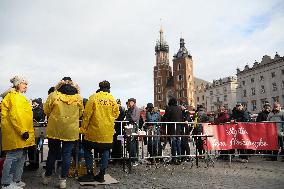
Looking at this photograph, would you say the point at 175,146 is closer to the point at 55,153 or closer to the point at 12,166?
the point at 55,153

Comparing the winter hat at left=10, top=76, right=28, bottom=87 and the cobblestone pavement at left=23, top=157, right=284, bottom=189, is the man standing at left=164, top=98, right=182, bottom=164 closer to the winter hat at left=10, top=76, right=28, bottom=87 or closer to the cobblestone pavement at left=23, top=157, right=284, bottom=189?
the cobblestone pavement at left=23, top=157, right=284, bottom=189

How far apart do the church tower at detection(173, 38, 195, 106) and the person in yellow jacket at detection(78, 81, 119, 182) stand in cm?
10170

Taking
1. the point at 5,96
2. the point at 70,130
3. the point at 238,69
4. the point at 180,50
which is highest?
the point at 180,50

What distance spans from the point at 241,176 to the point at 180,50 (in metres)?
116

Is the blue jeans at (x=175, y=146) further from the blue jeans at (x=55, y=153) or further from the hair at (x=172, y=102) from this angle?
the blue jeans at (x=55, y=153)

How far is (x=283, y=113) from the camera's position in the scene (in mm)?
11117

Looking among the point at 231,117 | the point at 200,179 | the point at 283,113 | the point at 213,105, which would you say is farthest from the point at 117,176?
the point at 213,105

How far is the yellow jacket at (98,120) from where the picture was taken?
627 centimetres

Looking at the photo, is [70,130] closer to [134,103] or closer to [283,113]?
[134,103]

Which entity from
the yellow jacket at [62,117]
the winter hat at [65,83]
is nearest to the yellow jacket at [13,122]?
the yellow jacket at [62,117]

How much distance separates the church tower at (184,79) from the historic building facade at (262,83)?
108 ft

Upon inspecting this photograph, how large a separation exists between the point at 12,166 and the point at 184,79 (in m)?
106

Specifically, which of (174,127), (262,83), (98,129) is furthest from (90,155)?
(262,83)

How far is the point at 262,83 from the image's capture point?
6794 cm
